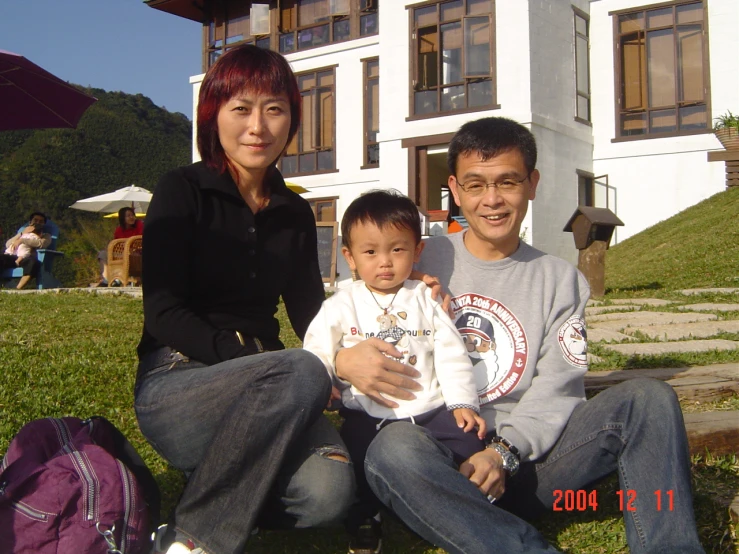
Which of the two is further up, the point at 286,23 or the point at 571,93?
the point at 286,23

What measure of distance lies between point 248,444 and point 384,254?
0.81 meters

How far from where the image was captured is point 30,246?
43.0ft

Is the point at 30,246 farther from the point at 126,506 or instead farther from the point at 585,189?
the point at 126,506

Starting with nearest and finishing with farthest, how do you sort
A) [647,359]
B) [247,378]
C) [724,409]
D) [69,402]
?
1. [247,378]
2. [724,409]
3. [69,402]
4. [647,359]

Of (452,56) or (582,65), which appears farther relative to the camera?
(582,65)

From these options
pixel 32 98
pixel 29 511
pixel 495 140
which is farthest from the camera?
pixel 32 98

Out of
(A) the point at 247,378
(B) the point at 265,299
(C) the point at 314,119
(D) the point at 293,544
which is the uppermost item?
(C) the point at 314,119

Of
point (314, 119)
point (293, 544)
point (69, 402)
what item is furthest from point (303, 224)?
point (314, 119)

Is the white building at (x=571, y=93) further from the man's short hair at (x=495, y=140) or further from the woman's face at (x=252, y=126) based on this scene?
the woman's face at (x=252, y=126)

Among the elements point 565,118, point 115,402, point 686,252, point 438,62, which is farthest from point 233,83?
point 438,62

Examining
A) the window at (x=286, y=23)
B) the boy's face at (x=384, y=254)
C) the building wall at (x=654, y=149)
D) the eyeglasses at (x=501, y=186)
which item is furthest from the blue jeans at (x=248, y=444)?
the window at (x=286, y=23)

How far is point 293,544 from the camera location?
2508 mm

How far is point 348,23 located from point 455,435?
1928 cm

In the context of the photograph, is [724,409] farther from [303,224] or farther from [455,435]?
[303,224]
